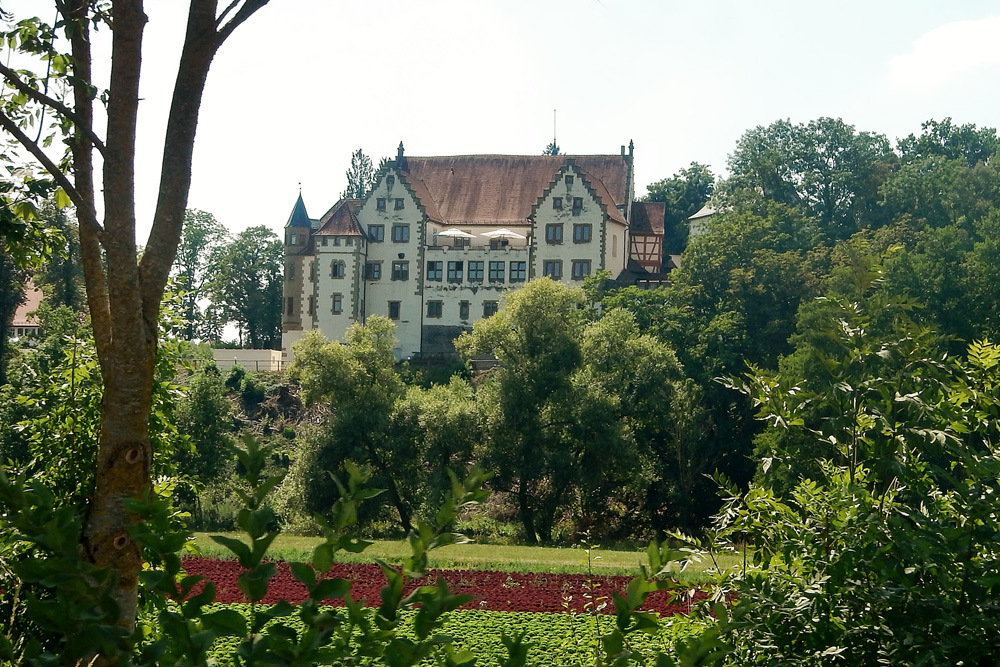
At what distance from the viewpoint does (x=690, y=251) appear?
52250 millimetres

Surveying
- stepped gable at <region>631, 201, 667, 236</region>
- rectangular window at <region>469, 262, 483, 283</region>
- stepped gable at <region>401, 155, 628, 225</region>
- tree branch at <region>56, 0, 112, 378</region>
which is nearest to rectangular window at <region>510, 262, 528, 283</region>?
rectangular window at <region>469, 262, 483, 283</region>

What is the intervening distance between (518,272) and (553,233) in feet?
10.6

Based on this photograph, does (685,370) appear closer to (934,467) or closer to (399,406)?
(399,406)

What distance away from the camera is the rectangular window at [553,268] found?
6341 centimetres

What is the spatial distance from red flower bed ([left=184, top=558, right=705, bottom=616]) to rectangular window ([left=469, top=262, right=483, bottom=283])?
1713 inches

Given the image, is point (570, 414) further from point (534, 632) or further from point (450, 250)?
point (450, 250)

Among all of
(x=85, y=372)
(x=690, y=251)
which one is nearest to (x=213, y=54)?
(x=85, y=372)

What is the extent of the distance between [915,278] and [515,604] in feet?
94.4

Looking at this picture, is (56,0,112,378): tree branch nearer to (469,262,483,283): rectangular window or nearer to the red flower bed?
the red flower bed

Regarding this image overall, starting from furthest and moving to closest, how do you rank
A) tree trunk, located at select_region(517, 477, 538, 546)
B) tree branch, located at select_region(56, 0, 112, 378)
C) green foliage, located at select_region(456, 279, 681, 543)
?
green foliage, located at select_region(456, 279, 681, 543) → tree trunk, located at select_region(517, 477, 538, 546) → tree branch, located at select_region(56, 0, 112, 378)

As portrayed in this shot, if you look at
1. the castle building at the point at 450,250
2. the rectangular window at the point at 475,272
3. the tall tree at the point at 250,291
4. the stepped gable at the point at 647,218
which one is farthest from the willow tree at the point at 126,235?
the tall tree at the point at 250,291

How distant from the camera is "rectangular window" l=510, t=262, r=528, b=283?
6431 centimetres

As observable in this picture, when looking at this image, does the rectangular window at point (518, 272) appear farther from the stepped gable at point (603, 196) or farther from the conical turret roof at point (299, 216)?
the conical turret roof at point (299, 216)

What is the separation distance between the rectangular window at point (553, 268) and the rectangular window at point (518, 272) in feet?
4.22
